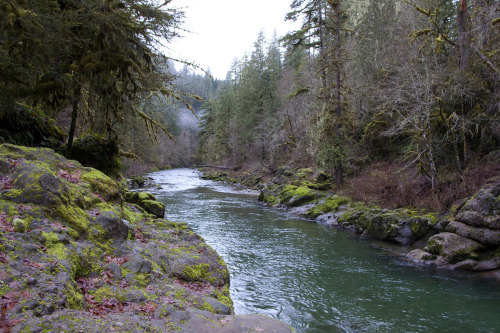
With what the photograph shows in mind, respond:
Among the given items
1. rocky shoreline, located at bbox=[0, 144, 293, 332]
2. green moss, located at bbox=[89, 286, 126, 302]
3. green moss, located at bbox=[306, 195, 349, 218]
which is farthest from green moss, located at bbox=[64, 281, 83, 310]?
green moss, located at bbox=[306, 195, 349, 218]

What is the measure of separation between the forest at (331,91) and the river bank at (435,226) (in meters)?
1.42

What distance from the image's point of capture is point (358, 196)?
1706cm

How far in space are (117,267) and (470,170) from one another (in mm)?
14710

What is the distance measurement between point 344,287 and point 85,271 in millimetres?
6460

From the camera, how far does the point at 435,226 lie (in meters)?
11.8

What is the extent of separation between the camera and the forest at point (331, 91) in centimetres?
731

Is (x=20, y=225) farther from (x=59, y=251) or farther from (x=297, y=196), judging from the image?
(x=297, y=196)

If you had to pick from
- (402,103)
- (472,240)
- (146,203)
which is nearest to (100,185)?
(146,203)

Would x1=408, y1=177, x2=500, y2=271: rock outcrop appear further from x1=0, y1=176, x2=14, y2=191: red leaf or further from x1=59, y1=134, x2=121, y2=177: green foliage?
x1=0, y1=176, x2=14, y2=191: red leaf

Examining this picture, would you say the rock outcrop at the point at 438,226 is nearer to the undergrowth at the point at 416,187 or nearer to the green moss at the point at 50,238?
the undergrowth at the point at 416,187

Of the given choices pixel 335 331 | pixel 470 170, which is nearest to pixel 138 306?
pixel 335 331

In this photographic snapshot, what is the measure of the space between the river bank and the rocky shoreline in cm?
769

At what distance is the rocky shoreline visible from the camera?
304cm

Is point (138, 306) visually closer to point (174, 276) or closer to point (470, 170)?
point (174, 276)
